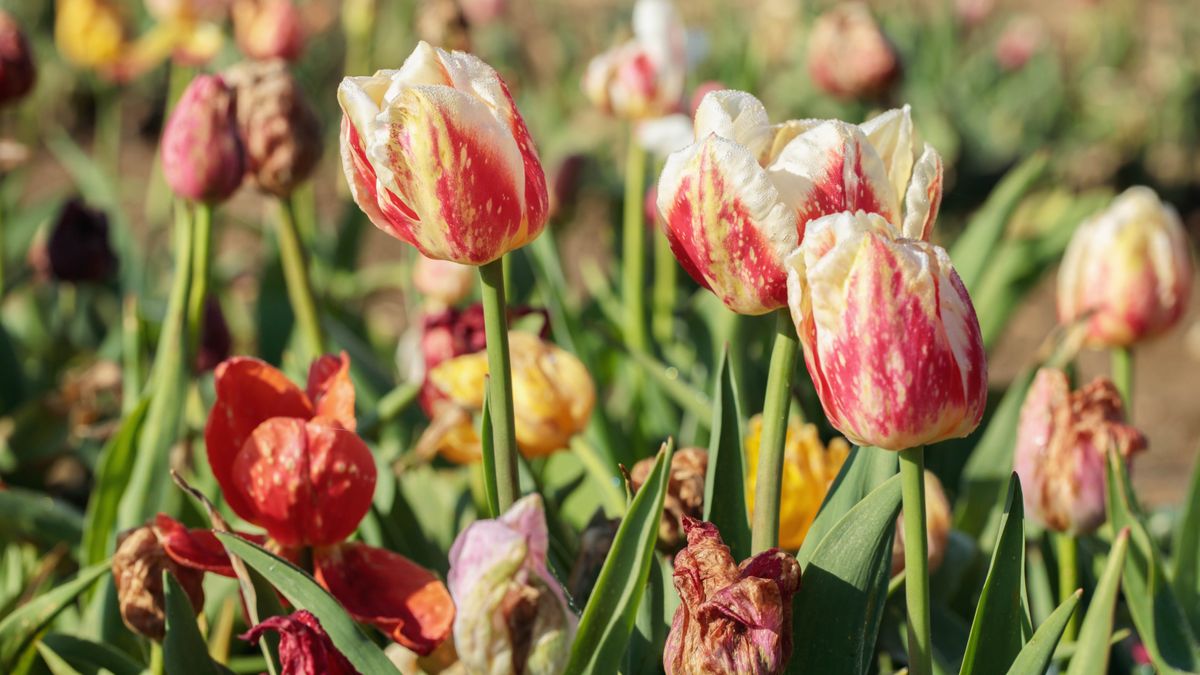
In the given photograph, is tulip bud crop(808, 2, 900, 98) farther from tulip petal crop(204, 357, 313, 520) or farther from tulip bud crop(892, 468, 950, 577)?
tulip petal crop(204, 357, 313, 520)

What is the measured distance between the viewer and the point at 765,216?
27.2 inches

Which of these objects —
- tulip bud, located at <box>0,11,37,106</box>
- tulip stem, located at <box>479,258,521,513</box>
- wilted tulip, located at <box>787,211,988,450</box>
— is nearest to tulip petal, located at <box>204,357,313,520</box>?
tulip stem, located at <box>479,258,521,513</box>

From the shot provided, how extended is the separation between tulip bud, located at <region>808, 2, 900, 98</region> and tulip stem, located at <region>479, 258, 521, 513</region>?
131 centimetres

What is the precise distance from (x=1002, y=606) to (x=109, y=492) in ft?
2.72

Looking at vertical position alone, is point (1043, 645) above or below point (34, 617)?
above

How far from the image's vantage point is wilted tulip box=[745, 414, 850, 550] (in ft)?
3.30

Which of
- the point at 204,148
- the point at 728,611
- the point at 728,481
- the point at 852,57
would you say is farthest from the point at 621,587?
the point at 852,57

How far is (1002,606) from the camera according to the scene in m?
0.79

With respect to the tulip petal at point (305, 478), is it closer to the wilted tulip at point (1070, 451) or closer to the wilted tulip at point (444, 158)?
the wilted tulip at point (444, 158)

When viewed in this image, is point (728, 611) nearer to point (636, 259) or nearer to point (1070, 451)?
point (1070, 451)

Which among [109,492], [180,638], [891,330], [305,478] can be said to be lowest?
[109,492]

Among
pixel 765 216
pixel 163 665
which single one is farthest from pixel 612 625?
pixel 163 665

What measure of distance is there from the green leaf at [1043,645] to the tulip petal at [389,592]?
0.33 metres

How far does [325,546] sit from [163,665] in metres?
0.14
